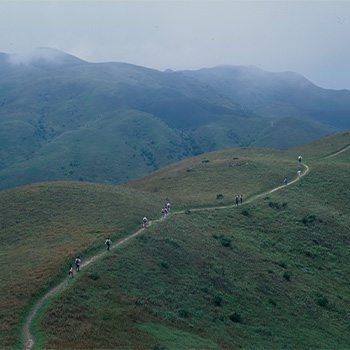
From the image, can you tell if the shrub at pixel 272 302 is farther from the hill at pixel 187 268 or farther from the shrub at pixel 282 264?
the shrub at pixel 282 264

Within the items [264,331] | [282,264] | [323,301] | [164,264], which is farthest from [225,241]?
[264,331]

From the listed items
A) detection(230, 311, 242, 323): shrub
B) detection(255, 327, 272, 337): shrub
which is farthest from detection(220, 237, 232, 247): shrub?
detection(255, 327, 272, 337): shrub

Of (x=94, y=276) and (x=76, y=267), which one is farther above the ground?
(x=94, y=276)

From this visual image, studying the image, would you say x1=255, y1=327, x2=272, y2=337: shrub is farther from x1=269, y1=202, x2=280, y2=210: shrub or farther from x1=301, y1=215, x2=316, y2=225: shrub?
x1=269, y1=202, x2=280, y2=210: shrub

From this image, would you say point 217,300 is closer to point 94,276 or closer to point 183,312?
point 183,312

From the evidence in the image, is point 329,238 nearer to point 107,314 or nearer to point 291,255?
point 291,255

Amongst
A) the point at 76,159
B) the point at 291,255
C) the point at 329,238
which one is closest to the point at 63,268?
the point at 291,255

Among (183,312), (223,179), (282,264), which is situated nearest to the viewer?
(183,312)
